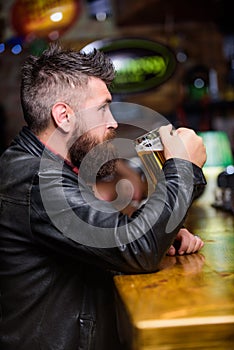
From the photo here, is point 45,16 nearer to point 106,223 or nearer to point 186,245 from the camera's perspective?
point 186,245

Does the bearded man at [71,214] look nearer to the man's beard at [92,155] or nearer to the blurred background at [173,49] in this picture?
the man's beard at [92,155]

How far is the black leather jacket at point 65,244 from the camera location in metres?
1.33

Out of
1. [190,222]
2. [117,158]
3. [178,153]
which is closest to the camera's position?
[178,153]

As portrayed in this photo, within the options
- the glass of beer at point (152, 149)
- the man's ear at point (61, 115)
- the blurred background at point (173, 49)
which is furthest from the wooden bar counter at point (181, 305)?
the blurred background at point (173, 49)

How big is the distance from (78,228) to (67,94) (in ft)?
1.56

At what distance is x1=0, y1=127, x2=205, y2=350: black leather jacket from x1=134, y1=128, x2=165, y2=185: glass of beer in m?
0.08

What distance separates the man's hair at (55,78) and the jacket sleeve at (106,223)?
→ 0.26 metres

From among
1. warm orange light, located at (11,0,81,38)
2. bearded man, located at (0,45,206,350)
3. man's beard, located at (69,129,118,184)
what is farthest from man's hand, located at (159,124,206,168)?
warm orange light, located at (11,0,81,38)

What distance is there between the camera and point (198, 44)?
664 cm

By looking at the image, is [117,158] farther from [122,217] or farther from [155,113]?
[155,113]

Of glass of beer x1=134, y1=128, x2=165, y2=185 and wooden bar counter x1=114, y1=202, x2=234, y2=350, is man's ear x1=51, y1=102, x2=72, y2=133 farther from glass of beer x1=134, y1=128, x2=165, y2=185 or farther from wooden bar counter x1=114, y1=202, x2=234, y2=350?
wooden bar counter x1=114, y1=202, x2=234, y2=350

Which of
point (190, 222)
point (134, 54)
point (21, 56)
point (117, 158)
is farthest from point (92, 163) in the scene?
point (21, 56)

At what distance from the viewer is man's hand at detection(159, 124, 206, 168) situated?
58.2 inches

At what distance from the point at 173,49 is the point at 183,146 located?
4.78 m
